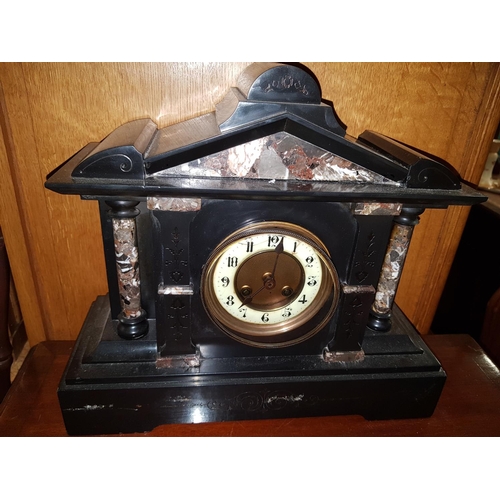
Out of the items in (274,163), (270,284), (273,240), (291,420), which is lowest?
(291,420)

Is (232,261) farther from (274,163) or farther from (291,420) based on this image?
(291,420)

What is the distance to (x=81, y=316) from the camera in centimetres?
173

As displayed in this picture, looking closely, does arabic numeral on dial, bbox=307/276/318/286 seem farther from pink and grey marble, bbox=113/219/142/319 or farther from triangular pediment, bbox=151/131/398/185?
pink and grey marble, bbox=113/219/142/319

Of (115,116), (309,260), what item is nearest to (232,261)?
(309,260)

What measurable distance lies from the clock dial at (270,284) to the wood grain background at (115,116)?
545 mm

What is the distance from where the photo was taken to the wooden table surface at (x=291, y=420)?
1.28m

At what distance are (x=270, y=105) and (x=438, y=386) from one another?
1.06 metres

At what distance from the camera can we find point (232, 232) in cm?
110

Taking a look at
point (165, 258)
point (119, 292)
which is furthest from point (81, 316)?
point (165, 258)

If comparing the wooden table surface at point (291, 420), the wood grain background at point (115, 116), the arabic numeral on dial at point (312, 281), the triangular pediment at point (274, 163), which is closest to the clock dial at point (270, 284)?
the arabic numeral on dial at point (312, 281)

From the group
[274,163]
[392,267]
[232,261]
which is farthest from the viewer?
[392,267]

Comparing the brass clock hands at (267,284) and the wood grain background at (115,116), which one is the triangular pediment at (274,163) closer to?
the brass clock hands at (267,284)

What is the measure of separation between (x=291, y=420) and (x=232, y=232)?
0.69 metres

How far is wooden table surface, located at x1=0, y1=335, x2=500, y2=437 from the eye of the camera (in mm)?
1276
